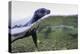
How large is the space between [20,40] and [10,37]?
122mm

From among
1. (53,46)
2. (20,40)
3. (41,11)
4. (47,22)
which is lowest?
(53,46)

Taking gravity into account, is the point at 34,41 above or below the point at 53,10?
below

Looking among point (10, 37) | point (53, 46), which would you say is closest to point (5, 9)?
point (10, 37)

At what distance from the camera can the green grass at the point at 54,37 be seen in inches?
72.7

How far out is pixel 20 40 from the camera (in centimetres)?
182

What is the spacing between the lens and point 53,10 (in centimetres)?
196

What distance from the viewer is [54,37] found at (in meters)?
1.97

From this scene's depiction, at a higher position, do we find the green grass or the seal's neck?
the seal's neck

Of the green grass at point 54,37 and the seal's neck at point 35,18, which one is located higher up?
the seal's neck at point 35,18

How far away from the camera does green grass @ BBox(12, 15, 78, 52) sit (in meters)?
1.85

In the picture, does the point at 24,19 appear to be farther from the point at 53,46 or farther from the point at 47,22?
the point at 53,46

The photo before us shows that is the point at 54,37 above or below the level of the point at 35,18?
below

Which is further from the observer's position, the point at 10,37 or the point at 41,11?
the point at 41,11

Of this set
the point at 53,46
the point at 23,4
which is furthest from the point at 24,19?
the point at 53,46
